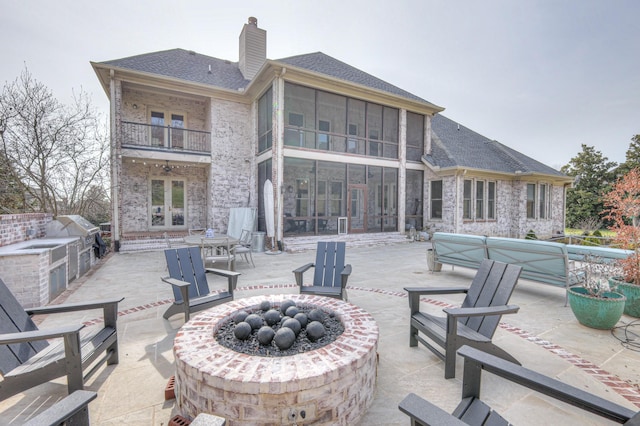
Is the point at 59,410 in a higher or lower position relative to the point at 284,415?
higher

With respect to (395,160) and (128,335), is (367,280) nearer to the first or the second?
(128,335)

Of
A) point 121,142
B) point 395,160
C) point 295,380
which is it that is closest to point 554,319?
point 295,380

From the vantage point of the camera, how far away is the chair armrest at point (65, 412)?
1.09 m

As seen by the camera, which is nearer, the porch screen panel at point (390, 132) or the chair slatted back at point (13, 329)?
the chair slatted back at point (13, 329)

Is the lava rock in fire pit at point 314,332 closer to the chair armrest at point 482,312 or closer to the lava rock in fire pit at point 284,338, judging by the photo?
the lava rock in fire pit at point 284,338

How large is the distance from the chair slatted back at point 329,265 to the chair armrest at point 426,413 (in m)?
2.96

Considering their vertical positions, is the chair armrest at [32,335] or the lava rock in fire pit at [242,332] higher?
the chair armrest at [32,335]

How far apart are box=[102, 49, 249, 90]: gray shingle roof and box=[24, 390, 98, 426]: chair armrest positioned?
38.2 ft

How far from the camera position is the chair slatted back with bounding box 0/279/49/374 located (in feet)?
6.36

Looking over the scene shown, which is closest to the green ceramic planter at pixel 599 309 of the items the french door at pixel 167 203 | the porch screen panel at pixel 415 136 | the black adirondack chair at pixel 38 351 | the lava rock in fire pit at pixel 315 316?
the lava rock in fire pit at pixel 315 316

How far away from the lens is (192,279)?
12.5 ft

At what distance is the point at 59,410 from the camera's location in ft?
3.85

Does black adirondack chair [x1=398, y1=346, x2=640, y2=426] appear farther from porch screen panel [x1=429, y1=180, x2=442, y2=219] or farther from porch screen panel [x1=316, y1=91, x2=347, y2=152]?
porch screen panel [x1=429, y1=180, x2=442, y2=219]

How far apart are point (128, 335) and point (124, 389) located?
1.20m
